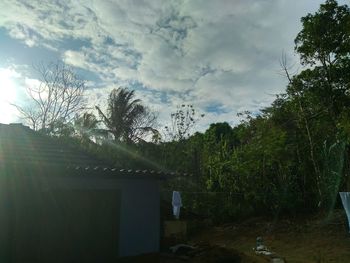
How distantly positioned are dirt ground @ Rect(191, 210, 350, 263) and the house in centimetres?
414

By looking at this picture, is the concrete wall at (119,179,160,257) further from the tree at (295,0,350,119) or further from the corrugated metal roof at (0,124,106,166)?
the tree at (295,0,350,119)

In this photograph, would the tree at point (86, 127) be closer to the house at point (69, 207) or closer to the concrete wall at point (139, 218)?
the house at point (69, 207)

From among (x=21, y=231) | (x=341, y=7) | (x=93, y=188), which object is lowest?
(x=21, y=231)

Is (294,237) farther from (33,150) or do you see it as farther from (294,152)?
(33,150)

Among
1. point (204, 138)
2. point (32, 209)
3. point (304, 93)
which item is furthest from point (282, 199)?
point (32, 209)

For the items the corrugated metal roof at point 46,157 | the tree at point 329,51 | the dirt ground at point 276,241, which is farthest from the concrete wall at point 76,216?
the tree at point 329,51

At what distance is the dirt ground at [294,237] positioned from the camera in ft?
36.6

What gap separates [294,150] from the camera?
17406mm

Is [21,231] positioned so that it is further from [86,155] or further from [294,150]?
[294,150]

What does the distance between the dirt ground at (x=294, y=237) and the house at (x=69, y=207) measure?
13.6 feet

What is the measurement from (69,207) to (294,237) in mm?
8696

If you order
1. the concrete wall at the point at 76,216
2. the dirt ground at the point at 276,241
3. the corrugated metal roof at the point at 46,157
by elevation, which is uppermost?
the corrugated metal roof at the point at 46,157

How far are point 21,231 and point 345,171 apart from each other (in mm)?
12772

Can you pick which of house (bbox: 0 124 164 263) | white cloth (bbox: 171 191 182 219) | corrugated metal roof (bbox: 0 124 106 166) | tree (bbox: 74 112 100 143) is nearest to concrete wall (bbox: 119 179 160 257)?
house (bbox: 0 124 164 263)
